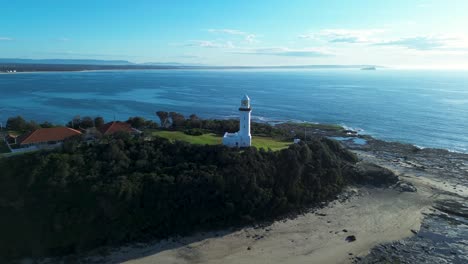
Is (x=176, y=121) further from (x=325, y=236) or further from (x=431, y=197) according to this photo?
(x=431, y=197)

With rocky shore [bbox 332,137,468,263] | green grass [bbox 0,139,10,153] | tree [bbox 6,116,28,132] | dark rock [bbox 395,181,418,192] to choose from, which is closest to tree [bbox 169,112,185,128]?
tree [bbox 6,116,28,132]

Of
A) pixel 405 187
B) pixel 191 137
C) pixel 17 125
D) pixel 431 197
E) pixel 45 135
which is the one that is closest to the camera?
pixel 45 135

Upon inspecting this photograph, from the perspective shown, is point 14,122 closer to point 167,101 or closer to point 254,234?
point 254,234

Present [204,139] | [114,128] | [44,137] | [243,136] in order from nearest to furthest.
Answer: [44,137], [243,136], [204,139], [114,128]

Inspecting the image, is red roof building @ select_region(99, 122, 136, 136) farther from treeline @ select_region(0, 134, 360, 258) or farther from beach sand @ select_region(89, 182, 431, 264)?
beach sand @ select_region(89, 182, 431, 264)

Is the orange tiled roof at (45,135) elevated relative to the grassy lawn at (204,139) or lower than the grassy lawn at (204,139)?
elevated

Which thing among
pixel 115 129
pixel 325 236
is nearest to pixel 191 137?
pixel 115 129

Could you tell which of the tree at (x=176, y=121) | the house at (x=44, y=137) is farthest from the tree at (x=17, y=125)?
the tree at (x=176, y=121)

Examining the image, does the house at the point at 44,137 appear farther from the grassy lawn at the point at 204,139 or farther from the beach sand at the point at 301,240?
the beach sand at the point at 301,240
